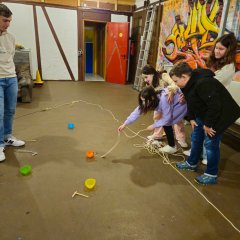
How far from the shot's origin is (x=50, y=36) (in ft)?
22.9

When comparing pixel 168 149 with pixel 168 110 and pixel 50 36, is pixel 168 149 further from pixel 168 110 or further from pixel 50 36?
pixel 50 36

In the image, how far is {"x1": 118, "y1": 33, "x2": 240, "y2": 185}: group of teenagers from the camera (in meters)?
1.78

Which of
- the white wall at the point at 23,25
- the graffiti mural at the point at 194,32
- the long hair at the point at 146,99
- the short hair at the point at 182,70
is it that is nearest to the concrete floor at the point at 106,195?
the long hair at the point at 146,99

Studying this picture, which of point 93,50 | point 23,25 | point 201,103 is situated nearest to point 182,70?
point 201,103

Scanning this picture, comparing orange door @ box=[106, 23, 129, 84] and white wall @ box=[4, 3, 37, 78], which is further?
orange door @ box=[106, 23, 129, 84]

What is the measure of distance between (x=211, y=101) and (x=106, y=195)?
3.84ft

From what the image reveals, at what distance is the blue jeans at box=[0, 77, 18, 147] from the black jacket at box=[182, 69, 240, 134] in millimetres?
1800

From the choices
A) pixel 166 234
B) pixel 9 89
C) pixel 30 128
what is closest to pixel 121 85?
pixel 30 128

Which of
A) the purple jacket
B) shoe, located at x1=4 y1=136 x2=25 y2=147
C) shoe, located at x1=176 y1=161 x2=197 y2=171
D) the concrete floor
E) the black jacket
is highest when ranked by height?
the black jacket

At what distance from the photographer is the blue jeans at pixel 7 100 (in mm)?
2248

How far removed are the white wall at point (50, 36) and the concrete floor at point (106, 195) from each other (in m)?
4.59

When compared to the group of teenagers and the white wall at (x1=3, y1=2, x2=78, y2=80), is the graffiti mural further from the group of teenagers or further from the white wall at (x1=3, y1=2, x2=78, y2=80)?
the white wall at (x1=3, y1=2, x2=78, y2=80)

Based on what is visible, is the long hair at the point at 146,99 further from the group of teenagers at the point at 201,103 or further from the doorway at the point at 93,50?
the doorway at the point at 93,50

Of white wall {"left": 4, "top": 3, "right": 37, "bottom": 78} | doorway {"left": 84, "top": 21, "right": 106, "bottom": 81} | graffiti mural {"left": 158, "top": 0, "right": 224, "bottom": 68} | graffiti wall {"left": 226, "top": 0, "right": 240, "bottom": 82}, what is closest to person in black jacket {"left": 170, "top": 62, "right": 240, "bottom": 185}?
graffiti wall {"left": 226, "top": 0, "right": 240, "bottom": 82}
